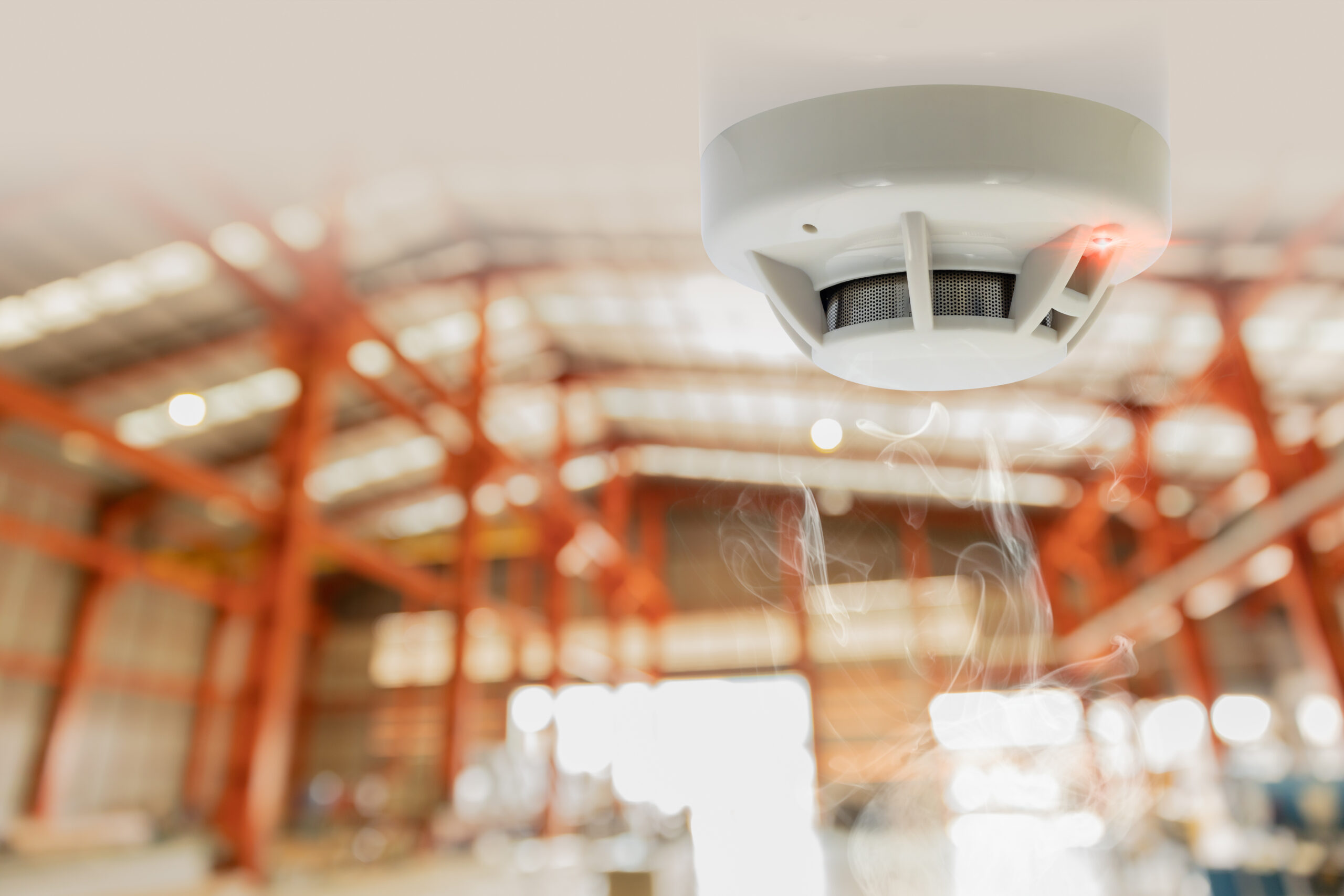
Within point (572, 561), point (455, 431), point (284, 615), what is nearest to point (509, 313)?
point (455, 431)

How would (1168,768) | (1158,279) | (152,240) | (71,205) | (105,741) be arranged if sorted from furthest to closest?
(105,741)
(1168,768)
(152,240)
(71,205)
(1158,279)

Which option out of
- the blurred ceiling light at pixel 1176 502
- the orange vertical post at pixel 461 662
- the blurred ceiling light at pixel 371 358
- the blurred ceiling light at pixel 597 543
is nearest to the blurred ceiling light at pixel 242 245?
the blurred ceiling light at pixel 371 358

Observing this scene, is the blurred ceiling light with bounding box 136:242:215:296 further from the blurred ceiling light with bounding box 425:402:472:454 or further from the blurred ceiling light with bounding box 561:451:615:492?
the blurred ceiling light with bounding box 561:451:615:492

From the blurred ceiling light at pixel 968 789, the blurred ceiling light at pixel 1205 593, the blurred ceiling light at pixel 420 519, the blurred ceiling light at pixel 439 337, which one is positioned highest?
the blurred ceiling light at pixel 439 337

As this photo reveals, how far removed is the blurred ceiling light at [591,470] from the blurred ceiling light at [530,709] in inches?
119

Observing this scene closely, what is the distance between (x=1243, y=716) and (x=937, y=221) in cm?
1628

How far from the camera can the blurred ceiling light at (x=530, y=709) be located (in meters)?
12.2

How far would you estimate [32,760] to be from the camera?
35.3 ft

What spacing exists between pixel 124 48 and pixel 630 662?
13.4 meters

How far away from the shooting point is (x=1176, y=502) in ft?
29.0

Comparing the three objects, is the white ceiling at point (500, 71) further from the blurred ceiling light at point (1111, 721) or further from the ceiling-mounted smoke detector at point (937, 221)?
the blurred ceiling light at point (1111, 721)

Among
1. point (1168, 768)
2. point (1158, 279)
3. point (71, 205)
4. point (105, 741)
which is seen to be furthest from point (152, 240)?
point (1168, 768)

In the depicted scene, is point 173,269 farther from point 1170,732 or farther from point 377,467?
point 1170,732

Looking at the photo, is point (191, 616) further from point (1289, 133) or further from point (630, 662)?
point (1289, 133)
